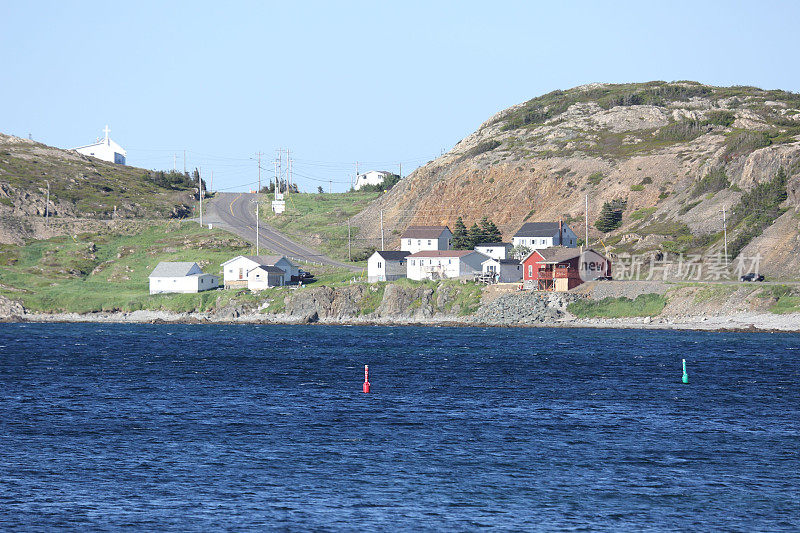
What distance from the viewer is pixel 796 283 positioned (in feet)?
332

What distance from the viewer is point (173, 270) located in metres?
131

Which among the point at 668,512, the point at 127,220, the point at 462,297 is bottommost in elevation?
the point at 668,512

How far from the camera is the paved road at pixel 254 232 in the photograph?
151m

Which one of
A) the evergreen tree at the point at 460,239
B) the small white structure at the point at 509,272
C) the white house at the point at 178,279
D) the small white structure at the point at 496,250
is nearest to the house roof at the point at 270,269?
the white house at the point at 178,279

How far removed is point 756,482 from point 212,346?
67.5m

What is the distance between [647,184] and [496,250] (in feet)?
132

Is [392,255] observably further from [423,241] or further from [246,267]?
[246,267]

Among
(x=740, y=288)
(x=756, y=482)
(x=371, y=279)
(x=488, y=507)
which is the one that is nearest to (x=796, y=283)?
(x=740, y=288)

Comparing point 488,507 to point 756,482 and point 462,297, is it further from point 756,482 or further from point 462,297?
point 462,297

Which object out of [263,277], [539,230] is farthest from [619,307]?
[263,277]

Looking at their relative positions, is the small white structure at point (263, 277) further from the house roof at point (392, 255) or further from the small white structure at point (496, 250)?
the small white structure at point (496, 250)

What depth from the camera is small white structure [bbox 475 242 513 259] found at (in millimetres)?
133250

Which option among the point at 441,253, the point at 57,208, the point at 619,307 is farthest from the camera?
the point at 57,208

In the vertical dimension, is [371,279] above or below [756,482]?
above
